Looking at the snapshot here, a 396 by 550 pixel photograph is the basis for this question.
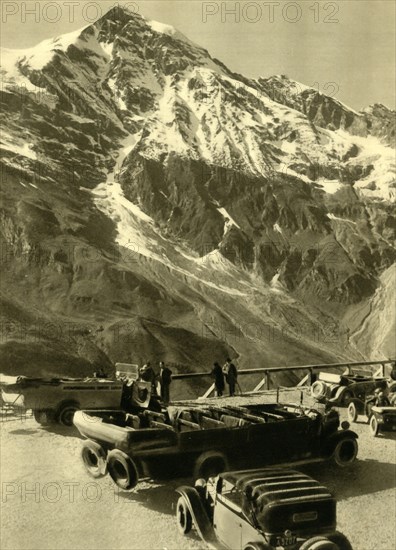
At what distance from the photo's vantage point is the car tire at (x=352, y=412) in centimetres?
1541

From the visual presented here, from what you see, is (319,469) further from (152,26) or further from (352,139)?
(152,26)

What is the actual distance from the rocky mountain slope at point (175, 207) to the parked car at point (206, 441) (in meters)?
48.3

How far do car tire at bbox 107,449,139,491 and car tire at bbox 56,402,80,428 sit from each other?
443 cm

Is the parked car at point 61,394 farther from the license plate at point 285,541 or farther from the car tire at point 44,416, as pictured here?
the license plate at point 285,541

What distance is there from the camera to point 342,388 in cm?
1677

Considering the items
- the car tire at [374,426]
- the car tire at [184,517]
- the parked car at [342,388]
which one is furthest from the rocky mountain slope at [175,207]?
the car tire at [184,517]

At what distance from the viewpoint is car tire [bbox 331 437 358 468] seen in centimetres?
1128

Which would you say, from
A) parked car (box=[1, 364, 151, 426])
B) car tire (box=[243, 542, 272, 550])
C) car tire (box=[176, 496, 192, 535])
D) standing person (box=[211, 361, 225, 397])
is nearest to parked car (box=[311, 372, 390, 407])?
standing person (box=[211, 361, 225, 397])

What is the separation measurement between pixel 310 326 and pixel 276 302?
647 centimetres

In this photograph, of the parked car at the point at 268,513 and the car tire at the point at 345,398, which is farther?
the car tire at the point at 345,398

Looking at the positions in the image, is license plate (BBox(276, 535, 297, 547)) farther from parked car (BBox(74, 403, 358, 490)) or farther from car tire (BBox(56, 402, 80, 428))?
car tire (BBox(56, 402, 80, 428))

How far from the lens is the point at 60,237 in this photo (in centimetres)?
8350

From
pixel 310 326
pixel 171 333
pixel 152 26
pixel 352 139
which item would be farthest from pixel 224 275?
pixel 152 26

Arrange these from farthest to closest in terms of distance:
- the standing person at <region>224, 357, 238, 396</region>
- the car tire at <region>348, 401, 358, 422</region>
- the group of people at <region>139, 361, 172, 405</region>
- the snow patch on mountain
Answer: the snow patch on mountain → the standing person at <region>224, 357, 238, 396</region> → the group of people at <region>139, 361, 172, 405</region> → the car tire at <region>348, 401, 358, 422</region>
